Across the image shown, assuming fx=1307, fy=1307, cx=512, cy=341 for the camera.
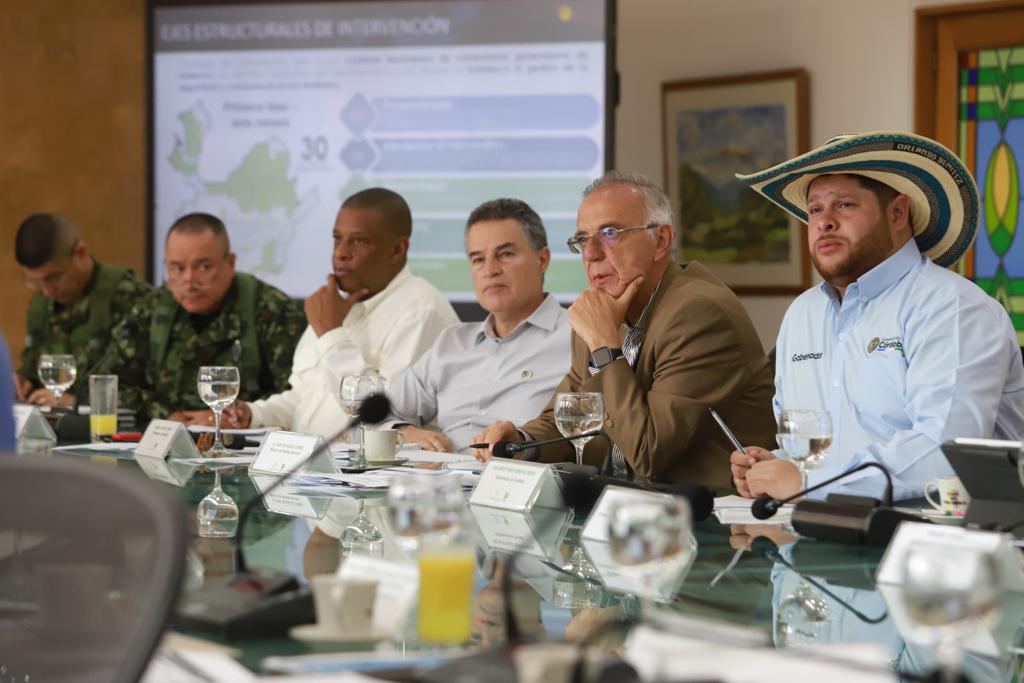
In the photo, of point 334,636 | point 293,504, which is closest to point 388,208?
point 293,504

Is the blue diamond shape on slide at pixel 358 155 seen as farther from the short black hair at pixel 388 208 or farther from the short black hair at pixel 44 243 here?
the short black hair at pixel 44 243

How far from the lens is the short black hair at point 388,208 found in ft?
14.5

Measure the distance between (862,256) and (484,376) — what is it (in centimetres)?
123

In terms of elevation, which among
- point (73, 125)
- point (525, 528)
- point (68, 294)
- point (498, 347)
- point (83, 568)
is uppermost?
point (73, 125)

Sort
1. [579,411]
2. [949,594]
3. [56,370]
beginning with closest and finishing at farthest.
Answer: [949,594] < [579,411] < [56,370]

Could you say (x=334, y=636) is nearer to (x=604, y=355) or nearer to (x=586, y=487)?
(x=586, y=487)

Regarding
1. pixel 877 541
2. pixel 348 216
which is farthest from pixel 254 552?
pixel 348 216

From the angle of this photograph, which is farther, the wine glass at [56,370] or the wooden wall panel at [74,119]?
the wooden wall panel at [74,119]

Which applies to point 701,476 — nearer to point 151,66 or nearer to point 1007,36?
point 1007,36

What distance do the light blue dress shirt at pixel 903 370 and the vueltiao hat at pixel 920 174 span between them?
12cm

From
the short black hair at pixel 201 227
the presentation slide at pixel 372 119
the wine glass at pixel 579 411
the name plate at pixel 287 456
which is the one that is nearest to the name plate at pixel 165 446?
the name plate at pixel 287 456

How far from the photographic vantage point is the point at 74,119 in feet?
21.1

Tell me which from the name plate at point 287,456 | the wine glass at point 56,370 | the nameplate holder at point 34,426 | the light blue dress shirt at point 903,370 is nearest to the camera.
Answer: the light blue dress shirt at point 903,370

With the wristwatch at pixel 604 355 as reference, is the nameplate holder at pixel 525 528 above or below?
below
